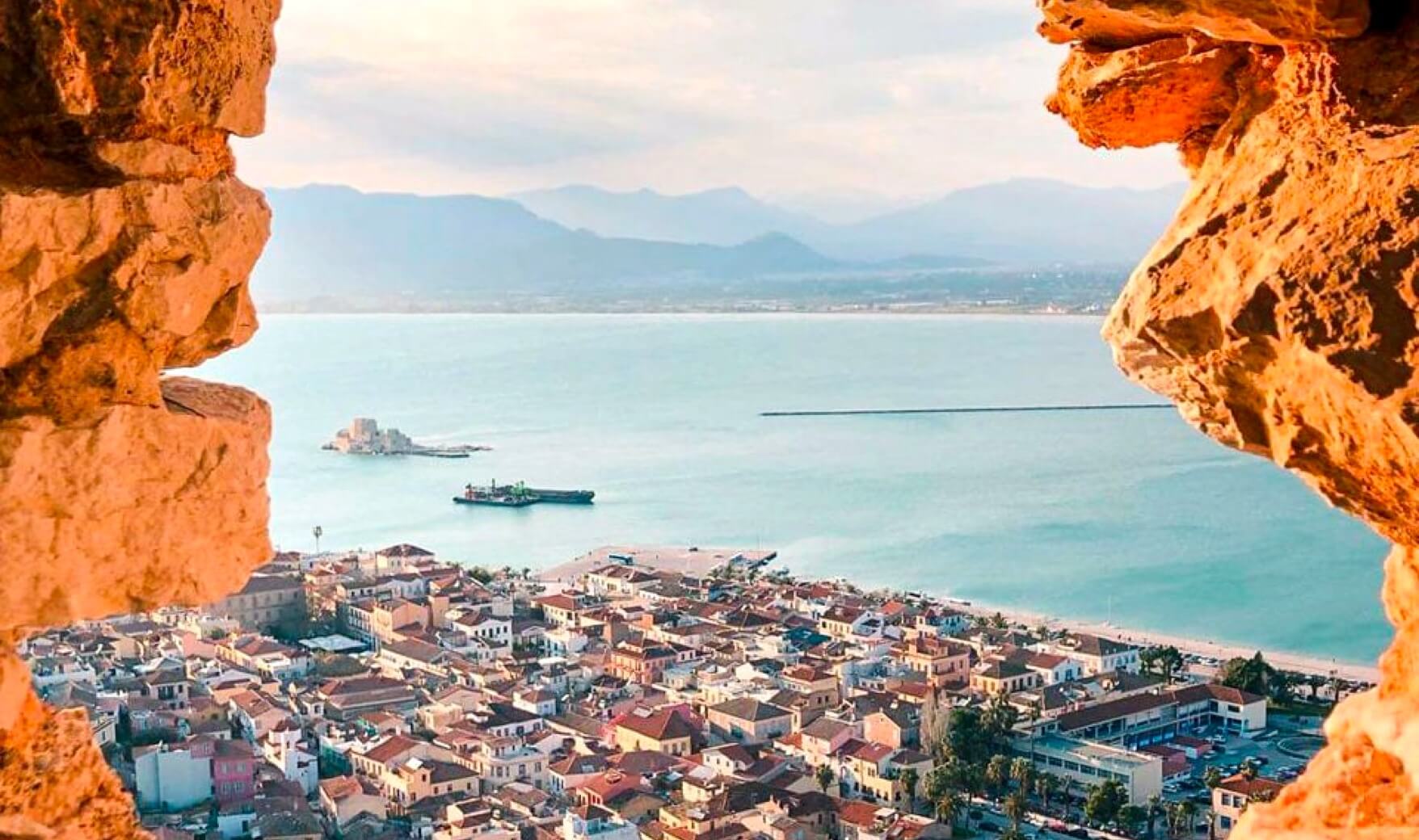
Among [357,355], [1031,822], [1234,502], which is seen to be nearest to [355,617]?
[1031,822]

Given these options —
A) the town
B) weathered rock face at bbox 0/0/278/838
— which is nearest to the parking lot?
the town

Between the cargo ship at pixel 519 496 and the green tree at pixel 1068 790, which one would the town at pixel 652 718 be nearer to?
the green tree at pixel 1068 790

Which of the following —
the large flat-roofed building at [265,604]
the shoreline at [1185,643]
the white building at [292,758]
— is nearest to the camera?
the white building at [292,758]

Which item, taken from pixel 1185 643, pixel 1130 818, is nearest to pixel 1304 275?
pixel 1130 818

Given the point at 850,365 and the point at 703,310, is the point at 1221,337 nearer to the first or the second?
the point at 850,365

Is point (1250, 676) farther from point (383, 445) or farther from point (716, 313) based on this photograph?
point (716, 313)

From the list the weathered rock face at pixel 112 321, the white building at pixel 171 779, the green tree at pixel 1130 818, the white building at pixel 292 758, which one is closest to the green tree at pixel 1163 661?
the green tree at pixel 1130 818
